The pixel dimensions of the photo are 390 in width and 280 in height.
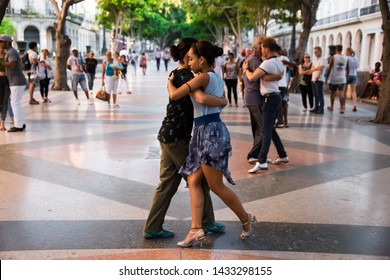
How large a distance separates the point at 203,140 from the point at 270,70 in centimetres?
286

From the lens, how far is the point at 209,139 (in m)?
3.66

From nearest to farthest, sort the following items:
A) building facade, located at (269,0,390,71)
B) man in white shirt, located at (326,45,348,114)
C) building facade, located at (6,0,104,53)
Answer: man in white shirt, located at (326,45,348,114) → building facade, located at (269,0,390,71) → building facade, located at (6,0,104,53)

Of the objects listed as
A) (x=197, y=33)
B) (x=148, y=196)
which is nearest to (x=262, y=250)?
(x=148, y=196)

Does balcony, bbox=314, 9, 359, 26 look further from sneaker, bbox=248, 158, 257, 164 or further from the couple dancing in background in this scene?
the couple dancing in background

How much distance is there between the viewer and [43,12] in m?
58.8

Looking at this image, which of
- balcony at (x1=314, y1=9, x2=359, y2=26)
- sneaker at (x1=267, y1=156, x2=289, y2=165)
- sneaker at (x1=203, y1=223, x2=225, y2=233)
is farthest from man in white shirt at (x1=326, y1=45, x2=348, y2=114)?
balcony at (x1=314, y1=9, x2=359, y2=26)

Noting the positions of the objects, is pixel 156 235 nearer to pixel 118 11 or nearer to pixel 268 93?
pixel 268 93

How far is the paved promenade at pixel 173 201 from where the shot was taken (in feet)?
12.8

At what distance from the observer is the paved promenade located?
3904 millimetres

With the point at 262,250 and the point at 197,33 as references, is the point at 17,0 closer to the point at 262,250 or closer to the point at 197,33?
the point at 197,33

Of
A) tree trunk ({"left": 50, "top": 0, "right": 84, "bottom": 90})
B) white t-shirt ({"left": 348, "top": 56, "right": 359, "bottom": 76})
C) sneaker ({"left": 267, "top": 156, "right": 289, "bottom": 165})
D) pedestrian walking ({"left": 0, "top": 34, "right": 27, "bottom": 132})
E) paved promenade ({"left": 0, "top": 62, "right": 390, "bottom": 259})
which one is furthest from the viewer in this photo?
tree trunk ({"left": 50, "top": 0, "right": 84, "bottom": 90})

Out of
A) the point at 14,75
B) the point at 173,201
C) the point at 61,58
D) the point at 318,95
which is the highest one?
the point at 61,58

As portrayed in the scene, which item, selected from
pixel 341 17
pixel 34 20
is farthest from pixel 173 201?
pixel 34 20

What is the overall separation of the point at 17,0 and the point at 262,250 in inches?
2425
